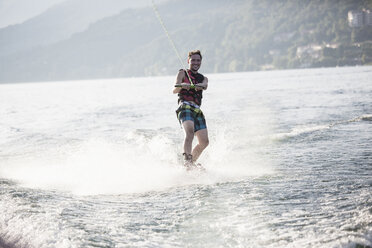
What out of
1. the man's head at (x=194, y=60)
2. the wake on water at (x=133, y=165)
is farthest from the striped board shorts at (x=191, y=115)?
the wake on water at (x=133, y=165)

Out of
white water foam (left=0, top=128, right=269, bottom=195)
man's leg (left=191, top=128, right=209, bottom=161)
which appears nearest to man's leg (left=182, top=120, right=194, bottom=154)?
man's leg (left=191, top=128, right=209, bottom=161)

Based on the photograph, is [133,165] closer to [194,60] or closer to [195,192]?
[194,60]

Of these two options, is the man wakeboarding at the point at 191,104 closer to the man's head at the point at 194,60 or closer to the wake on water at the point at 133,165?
the man's head at the point at 194,60

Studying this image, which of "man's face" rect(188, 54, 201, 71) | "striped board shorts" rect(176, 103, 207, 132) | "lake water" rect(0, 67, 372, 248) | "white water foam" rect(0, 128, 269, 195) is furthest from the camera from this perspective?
"striped board shorts" rect(176, 103, 207, 132)

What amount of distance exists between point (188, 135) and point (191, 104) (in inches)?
23.7

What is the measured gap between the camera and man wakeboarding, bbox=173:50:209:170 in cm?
690

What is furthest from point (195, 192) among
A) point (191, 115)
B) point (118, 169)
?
point (118, 169)

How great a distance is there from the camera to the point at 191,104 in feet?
23.5

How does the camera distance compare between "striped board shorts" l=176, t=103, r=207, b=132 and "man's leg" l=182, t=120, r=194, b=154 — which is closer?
"man's leg" l=182, t=120, r=194, b=154

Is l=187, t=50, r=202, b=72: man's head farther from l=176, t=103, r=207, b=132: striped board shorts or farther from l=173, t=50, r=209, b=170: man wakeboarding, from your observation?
l=176, t=103, r=207, b=132: striped board shorts

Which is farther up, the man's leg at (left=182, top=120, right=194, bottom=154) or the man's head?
the man's head

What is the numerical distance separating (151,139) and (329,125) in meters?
5.15

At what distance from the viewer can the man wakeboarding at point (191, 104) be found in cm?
690

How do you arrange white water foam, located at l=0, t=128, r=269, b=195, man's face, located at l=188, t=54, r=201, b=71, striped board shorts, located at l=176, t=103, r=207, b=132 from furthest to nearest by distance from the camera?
striped board shorts, located at l=176, t=103, r=207, b=132, man's face, located at l=188, t=54, r=201, b=71, white water foam, located at l=0, t=128, r=269, b=195
